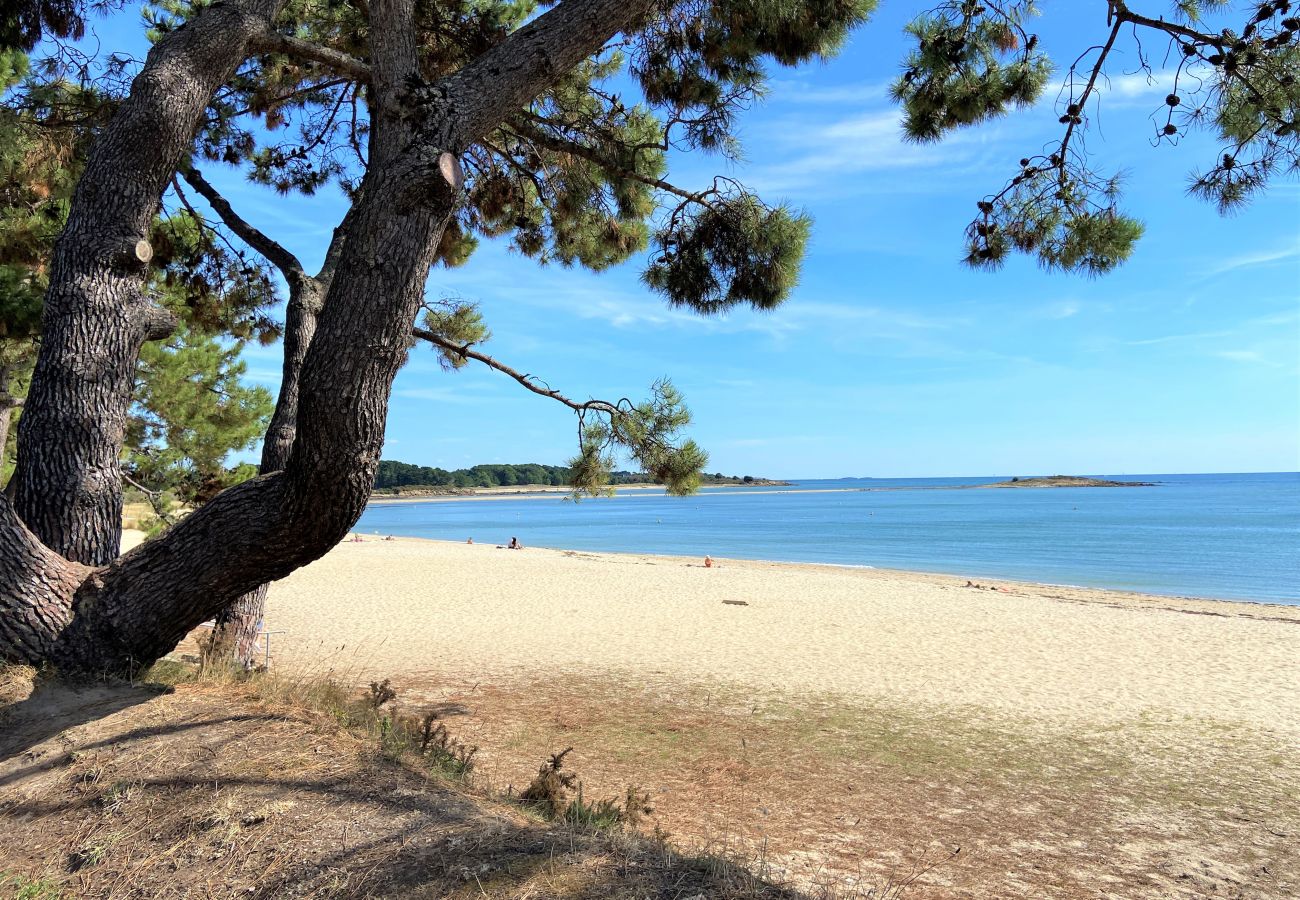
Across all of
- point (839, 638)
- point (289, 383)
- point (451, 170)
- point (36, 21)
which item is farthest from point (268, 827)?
point (839, 638)

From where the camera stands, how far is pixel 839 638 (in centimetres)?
1185

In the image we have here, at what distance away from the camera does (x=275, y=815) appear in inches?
104

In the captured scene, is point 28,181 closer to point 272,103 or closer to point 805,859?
point 272,103

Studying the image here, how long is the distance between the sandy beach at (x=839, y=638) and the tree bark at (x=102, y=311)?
5.43 m

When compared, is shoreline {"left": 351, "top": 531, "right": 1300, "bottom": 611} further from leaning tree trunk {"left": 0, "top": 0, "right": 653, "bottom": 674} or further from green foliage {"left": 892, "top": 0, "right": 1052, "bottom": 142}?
leaning tree trunk {"left": 0, "top": 0, "right": 653, "bottom": 674}

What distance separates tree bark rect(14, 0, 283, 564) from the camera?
364 centimetres

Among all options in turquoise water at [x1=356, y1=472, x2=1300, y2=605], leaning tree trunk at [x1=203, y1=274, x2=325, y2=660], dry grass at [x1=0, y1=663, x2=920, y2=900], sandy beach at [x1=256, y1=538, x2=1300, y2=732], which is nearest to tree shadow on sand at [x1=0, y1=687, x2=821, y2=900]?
dry grass at [x1=0, y1=663, x2=920, y2=900]

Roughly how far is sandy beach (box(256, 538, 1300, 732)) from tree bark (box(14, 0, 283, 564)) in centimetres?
543

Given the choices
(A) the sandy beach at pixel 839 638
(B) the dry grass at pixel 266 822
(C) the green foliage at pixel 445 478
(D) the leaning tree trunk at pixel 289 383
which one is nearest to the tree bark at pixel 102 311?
(D) the leaning tree trunk at pixel 289 383

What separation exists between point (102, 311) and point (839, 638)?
1037cm

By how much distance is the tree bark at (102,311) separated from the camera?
3643 millimetres

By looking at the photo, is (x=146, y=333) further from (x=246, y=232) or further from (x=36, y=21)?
(x=36, y=21)

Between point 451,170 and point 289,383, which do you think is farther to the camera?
point 289,383

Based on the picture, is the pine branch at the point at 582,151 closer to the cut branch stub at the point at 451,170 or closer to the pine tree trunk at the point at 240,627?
the cut branch stub at the point at 451,170
